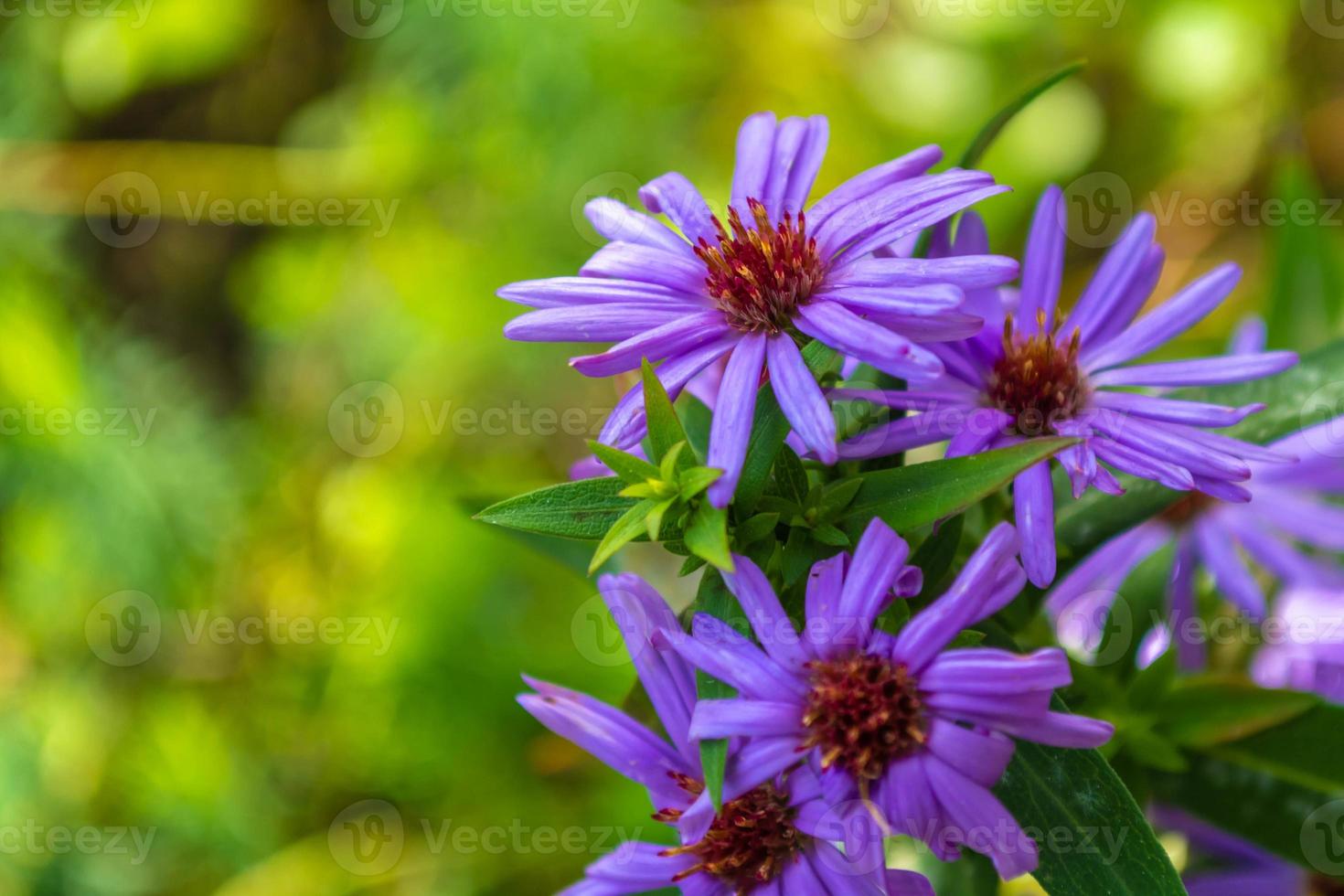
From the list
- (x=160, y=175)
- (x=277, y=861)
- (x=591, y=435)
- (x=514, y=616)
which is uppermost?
(x=160, y=175)

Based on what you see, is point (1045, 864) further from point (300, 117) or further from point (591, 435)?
point (300, 117)

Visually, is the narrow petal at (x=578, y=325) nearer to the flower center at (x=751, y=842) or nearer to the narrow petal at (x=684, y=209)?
the narrow petal at (x=684, y=209)

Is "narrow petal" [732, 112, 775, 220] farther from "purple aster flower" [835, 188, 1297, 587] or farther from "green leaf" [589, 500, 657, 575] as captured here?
"green leaf" [589, 500, 657, 575]

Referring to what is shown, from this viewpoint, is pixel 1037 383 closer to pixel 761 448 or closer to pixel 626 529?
pixel 761 448

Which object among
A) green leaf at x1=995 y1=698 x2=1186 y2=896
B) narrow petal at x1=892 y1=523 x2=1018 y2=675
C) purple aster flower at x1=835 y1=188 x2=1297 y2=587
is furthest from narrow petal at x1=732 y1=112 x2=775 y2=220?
green leaf at x1=995 y1=698 x2=1186 y2=896

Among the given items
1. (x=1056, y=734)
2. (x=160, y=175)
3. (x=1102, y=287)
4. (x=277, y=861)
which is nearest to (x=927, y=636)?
(x=1056, y=734)

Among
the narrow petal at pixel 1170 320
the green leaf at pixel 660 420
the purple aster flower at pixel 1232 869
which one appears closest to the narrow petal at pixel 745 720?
the green leaf at pixel 660 420
